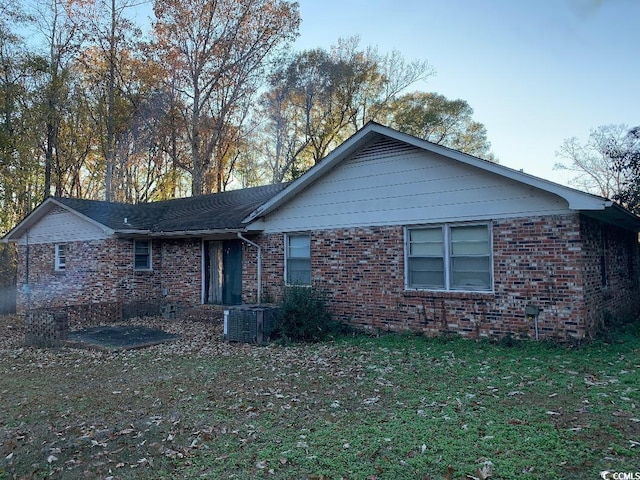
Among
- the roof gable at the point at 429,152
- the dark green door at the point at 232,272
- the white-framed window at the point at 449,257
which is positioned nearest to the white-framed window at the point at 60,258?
the dark green door at the point at 232,272

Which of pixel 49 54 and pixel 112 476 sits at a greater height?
pixel 49 54

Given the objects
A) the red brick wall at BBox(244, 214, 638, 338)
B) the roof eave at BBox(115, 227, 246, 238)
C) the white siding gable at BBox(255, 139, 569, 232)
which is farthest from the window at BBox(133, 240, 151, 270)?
the red brick wall at BBox(244, 214, 638, 338)

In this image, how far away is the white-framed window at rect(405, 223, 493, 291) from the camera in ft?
30.3

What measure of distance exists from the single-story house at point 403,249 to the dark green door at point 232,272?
0.14 ft

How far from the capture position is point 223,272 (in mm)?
14711

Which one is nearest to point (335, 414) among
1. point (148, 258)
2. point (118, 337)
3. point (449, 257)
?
point (449, 257)

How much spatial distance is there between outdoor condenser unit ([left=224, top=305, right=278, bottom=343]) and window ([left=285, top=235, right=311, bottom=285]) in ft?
5.17

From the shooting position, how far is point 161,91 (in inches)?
1095

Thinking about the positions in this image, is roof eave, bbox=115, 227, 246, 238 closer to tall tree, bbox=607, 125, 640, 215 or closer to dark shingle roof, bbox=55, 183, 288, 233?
dark shingle roof, bbox=55, 183, 288, 233

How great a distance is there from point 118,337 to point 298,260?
489 cm

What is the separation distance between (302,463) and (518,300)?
6006 mm

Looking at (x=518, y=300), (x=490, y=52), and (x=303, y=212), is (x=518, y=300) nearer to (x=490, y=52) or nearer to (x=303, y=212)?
(x=303, y=212)

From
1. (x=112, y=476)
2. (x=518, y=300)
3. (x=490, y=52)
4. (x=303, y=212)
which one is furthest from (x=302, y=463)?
(x=490, y=52)

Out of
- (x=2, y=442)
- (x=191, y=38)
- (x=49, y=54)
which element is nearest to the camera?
(x=2, y=442)
